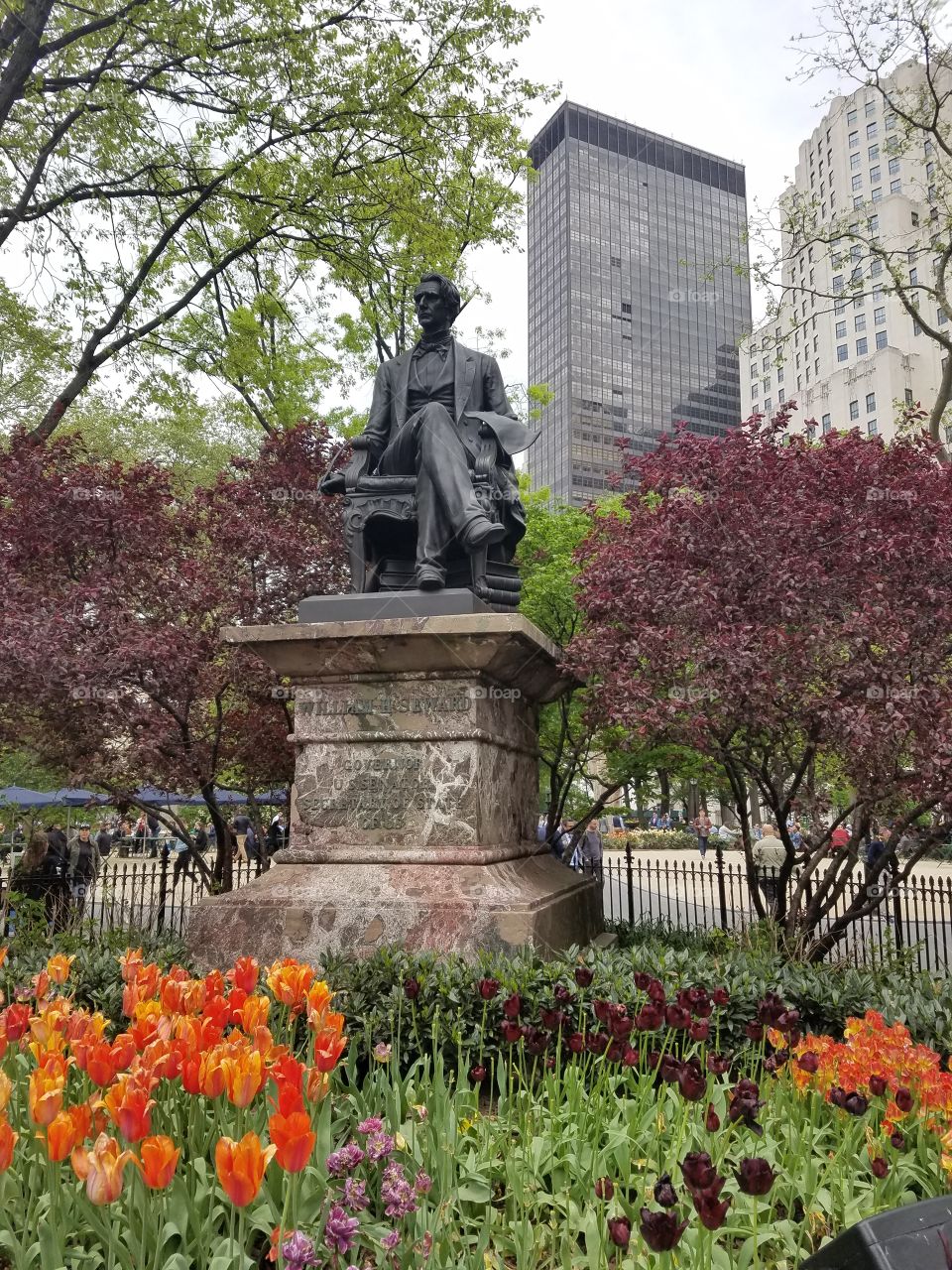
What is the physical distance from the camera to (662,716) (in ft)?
20.1

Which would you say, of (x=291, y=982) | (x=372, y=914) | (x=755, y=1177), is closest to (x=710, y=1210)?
(x=755, y=1177)

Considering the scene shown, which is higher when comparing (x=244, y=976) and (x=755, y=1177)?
(x=244, y=976)

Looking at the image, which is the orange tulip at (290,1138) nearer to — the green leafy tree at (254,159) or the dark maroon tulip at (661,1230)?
the dark maroon tulip at (661,1230)

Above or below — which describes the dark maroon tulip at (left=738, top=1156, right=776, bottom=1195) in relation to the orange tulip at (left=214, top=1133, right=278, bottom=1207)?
below

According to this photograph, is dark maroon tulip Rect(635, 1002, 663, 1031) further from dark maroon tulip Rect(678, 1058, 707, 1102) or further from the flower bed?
dark maroon tulip Rect(678, 1058, 707, 1102)

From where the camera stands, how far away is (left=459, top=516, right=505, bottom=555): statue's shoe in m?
5.38

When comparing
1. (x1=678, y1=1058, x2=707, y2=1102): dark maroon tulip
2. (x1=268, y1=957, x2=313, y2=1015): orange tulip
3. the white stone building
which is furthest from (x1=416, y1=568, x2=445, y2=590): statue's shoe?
the white stone building

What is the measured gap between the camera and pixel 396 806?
518cm

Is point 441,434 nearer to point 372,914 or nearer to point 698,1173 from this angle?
point 372,914

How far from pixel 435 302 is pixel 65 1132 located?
5.69m

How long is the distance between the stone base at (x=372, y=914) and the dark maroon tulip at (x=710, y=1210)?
3.11 metres

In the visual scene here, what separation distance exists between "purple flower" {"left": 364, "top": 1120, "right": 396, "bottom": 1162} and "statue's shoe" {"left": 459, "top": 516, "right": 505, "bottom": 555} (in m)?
3.68

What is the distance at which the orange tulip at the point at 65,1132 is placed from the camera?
165 cm

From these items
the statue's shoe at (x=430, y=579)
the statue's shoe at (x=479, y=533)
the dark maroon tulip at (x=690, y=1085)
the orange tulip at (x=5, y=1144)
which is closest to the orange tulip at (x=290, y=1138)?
the orange tulip at (x=5, y=1144)
